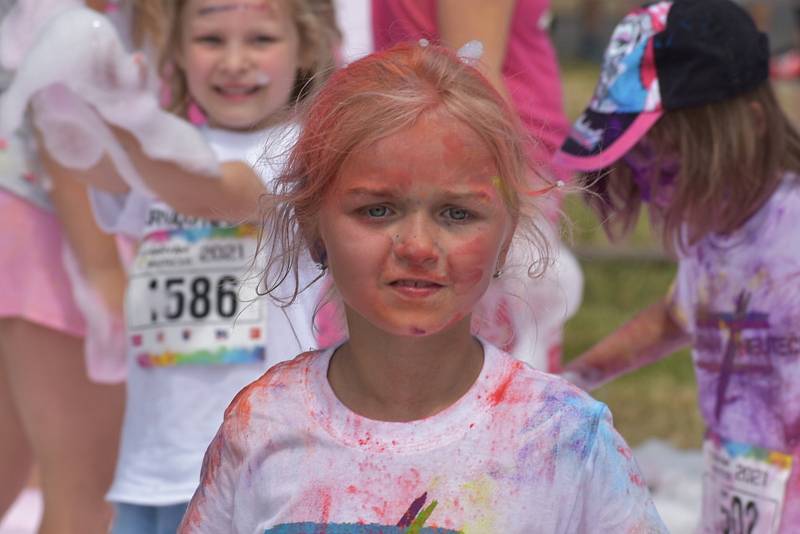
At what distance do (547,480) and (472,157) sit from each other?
1.36 feet

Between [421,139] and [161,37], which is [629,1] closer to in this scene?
[161,37]

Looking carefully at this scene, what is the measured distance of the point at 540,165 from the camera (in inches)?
89.0

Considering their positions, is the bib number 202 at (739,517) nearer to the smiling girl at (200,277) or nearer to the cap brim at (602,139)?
the cap brim at (602,139)

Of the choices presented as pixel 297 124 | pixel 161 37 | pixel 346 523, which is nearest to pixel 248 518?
pixel 346 523

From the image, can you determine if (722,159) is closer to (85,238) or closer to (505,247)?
(505,247)

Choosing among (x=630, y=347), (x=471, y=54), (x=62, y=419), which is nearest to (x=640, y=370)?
(x=630, y=347)

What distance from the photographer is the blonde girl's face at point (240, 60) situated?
3416 millimetres

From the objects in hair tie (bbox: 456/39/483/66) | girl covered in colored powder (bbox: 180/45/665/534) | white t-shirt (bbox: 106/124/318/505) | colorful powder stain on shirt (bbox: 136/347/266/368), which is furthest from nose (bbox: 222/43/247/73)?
girl covered in colored powder (bbox: 180/45/665/534)

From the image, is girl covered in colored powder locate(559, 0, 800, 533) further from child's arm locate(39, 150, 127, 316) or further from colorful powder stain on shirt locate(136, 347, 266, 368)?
child's arm locate(39, 150, 127, 316)

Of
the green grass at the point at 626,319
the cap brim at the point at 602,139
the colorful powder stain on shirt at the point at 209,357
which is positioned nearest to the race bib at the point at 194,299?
the colorful powder stain on shirt at the point at 209,357

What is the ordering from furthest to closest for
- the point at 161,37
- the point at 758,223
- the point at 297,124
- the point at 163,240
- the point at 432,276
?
the point at 161,37 → the point at 163,240 → the point at 758,223 → the point at 297,124 → the point at 432,276

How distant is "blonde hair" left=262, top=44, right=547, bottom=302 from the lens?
202 cm

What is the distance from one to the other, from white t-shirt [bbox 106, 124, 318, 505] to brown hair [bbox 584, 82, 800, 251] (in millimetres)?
751

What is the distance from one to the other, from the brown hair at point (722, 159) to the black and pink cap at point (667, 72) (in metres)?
0.04
